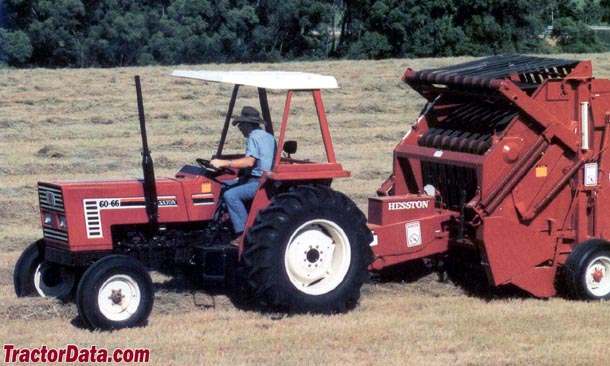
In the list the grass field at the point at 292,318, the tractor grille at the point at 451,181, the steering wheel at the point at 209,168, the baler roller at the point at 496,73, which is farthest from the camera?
the baler roller at the point at 496,73

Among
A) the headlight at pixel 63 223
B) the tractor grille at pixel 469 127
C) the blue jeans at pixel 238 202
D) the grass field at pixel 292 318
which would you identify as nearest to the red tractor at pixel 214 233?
the headlight at pixel 63 223

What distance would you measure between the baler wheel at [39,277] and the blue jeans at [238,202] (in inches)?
57.0

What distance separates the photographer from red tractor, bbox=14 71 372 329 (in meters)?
9.06

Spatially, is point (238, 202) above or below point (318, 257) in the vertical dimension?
above

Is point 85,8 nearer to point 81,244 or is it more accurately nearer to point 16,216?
point 16,216

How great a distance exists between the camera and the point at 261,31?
159 feet

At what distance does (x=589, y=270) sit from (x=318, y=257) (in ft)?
7.51

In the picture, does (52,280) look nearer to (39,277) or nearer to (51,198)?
(39,277)

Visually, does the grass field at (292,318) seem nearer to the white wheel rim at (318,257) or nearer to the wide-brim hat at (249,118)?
the white wheel rim at (318,257)

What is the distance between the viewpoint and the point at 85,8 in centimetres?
4600

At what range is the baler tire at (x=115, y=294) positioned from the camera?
340 inches

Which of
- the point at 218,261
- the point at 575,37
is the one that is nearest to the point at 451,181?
the point at 218,261

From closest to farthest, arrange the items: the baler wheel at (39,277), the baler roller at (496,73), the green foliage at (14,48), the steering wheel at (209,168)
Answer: the steering wheel at (209,168) < the baler wheel at (39,277) < the baler roller at (496,73) < the green foliage at (14,48)

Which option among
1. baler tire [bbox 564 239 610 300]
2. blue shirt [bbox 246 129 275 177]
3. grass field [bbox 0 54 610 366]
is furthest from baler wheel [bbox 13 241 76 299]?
baler tire [bbox 564 239 610 300]
